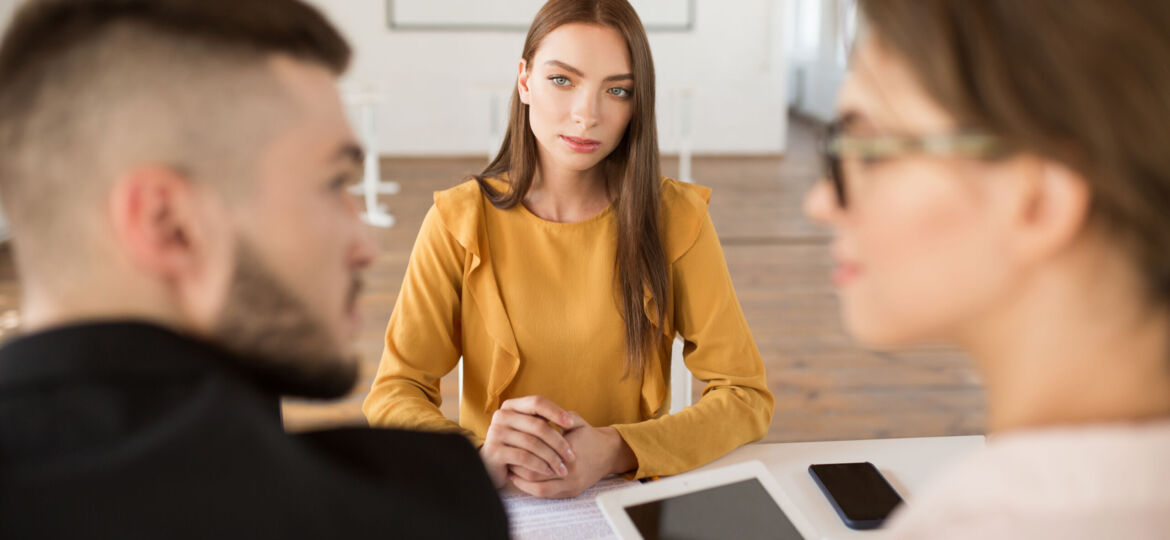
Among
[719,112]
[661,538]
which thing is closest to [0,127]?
[661,538]

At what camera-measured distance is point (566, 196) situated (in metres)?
1.72

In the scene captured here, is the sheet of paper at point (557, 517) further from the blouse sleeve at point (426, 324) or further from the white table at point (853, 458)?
the blouse sleeve at point (426, 324)

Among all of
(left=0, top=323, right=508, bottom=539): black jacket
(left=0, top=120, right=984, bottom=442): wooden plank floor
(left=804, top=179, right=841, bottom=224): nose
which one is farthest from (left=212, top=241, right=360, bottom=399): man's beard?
(left=0, top=120, right=984, bottom=442): wooden plank floor

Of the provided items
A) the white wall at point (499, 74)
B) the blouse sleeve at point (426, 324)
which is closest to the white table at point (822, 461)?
the blouse sleeve at point (426, 324)

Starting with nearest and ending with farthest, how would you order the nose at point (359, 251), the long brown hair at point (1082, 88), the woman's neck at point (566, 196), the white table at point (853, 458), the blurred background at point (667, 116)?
the long brown hair at point (1082, 88), the nose at point (359, 251), the white table at point (853, 458), the woman's neck at point (566, 196), the blurred background at point (667, 116)

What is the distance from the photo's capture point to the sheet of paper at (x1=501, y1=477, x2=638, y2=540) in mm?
1181

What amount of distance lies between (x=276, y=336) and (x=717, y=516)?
652mm

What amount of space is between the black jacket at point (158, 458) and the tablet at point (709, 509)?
0.50 m

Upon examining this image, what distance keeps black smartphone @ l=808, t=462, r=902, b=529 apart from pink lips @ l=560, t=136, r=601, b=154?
0.63 metres

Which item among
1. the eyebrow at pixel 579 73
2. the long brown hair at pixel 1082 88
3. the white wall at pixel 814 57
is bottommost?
the white wall at pixel 814 57

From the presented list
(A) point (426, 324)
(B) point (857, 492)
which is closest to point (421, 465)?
(B) point (857, 492)

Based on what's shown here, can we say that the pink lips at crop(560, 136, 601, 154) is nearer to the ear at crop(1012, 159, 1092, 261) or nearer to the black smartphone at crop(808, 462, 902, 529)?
the black smartphone at crop(808, 462, 902, 529)

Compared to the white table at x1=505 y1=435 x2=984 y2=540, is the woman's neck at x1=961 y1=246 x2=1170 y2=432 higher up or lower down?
higher up

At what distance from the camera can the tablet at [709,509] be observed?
44.8 inches
